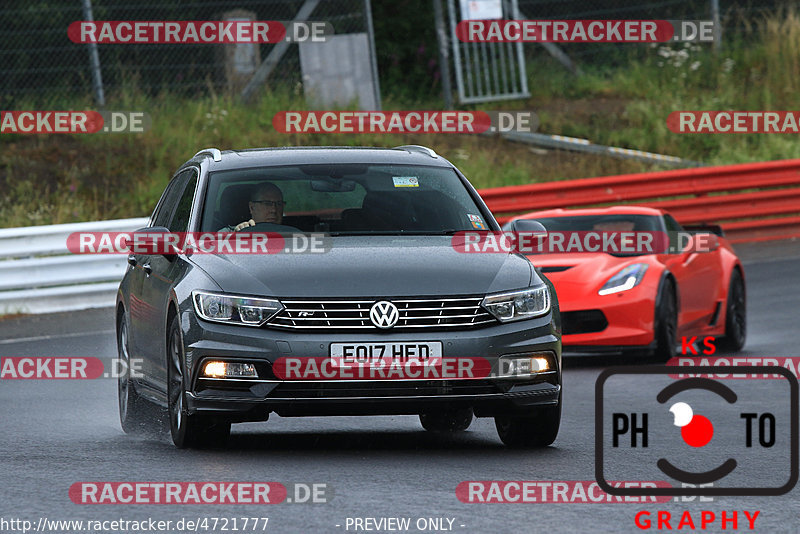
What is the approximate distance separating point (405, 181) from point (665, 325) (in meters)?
4.82

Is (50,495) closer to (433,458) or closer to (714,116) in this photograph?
(433,458)

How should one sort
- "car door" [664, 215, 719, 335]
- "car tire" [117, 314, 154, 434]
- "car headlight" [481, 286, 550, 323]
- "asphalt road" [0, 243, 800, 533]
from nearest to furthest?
1. "asphalt road" [0, 243, 800, 533]
2. "car headlight" [481, 286, 550, 323]
3. "car tire" [117, 314, 154, 434]
4. "car door" [664, 215, 719, 335]

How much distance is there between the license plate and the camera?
26.7ft

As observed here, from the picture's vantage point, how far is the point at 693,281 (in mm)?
14797

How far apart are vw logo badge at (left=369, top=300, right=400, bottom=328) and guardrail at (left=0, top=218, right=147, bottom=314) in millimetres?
10962

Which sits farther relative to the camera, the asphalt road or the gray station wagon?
the gray station wagon

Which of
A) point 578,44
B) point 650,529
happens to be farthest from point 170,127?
point 650,529

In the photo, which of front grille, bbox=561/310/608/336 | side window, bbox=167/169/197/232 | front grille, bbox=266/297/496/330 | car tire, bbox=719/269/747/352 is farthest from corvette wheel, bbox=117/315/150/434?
car tire, bbox=719/269/747/352

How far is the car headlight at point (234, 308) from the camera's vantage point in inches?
323

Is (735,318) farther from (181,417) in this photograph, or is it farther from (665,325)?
(181,417)

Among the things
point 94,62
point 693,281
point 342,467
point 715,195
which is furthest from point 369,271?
point 715,195

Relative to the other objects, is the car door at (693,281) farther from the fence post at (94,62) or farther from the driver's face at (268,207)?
the fence post at (94,62)

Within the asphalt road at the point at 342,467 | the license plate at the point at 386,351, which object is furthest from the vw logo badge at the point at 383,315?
the asphalt road at the point at 342,467

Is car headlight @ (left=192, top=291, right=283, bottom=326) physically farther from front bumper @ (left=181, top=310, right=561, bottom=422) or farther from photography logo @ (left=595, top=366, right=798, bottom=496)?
photography logo @ (left=595, top=366, right=798, bottom=496)
